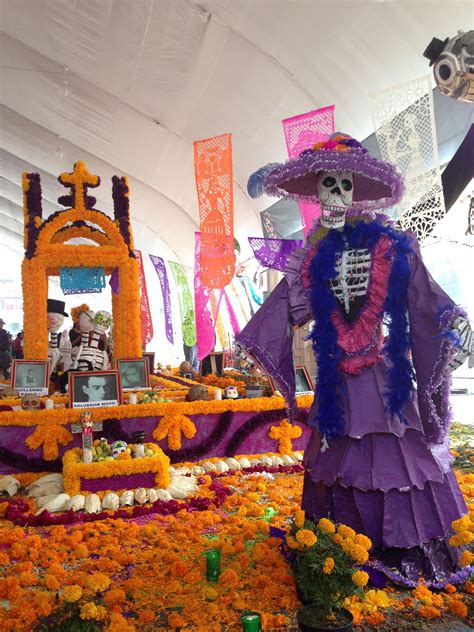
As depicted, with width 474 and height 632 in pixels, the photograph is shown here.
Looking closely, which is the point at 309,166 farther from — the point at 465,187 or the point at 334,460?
the point at 465,187

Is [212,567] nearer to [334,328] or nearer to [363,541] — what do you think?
[363,541]

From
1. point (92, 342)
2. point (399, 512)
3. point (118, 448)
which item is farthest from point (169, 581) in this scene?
point (92, 342)

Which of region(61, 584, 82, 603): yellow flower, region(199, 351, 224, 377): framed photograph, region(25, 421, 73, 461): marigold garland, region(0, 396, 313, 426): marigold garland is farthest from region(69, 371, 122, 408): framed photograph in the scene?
region(199, 351, 224, 377): framed photograph

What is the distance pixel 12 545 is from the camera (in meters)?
3.24

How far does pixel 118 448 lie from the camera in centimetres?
451

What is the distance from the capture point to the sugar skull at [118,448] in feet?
14.6

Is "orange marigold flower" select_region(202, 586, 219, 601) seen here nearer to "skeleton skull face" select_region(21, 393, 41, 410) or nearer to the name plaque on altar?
the name plaque on altar

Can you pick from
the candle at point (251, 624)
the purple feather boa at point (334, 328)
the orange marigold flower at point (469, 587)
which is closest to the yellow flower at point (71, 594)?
the candle at point (251, 624)

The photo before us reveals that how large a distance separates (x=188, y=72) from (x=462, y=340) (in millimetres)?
8869

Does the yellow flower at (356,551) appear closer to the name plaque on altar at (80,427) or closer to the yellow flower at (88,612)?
the yellow flower at (88,612)

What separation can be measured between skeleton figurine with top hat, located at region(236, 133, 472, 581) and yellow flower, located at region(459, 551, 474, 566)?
4 cm

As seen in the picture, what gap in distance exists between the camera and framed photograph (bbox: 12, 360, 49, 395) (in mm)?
6434

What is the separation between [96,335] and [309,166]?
479cm

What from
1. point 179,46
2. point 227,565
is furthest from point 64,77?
point 227,565
